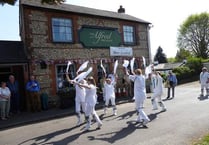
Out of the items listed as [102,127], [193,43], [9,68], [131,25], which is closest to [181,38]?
[193,43]

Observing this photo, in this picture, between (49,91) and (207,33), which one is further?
(207,33)

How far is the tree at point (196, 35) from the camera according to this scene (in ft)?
195

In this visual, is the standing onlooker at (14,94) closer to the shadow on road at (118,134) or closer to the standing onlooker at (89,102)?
the standing onlooker at (89,102)

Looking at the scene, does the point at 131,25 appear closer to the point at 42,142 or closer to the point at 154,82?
the point at 154,82

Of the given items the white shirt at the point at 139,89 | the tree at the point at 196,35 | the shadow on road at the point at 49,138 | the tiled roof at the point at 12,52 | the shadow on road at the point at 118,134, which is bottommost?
the shadow on road at the point at 49,138

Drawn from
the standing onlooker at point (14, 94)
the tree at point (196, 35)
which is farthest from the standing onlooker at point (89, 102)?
the tree at point (196, 35)

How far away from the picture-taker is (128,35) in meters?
22.8

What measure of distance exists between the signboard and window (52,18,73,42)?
3.66 metres

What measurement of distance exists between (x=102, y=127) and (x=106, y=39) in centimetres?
1152

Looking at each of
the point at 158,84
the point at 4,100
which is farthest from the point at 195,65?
the point at 4,100

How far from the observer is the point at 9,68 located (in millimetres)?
16891

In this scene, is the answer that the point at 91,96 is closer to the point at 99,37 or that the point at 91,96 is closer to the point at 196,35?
the point at 99,37

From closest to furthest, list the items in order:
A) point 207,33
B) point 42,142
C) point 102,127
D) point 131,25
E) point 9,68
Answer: point 42,142 < point 102,127 < point 9,68 < point 131,25 < point 207,33

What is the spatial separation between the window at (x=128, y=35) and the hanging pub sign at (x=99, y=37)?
776mm
